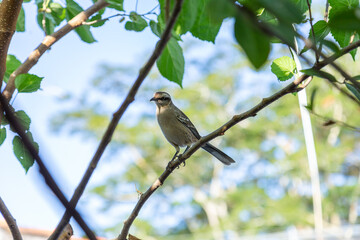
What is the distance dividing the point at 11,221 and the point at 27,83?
319mm

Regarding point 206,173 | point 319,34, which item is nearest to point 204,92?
point 206,173

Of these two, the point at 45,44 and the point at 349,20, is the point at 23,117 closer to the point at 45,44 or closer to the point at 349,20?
the point at 45,44

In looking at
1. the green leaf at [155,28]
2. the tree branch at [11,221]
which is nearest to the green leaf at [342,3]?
the green leaf at [155,28]

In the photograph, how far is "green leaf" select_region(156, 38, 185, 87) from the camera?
1.12 metres

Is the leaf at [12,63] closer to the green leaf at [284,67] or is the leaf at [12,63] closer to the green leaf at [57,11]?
the green leaf at [57,11]

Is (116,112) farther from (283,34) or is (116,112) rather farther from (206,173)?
(206,173)

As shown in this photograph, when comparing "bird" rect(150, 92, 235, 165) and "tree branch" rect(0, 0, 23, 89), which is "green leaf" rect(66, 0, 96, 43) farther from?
"bird" rect(150, 92, 235, 165)

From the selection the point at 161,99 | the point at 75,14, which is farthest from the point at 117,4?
the point at 161,99

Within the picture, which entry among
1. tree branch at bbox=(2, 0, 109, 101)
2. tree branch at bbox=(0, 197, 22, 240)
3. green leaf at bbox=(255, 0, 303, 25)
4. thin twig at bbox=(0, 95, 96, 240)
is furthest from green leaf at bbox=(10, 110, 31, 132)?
green leaf at bbox=(255, 0, 303, 25)

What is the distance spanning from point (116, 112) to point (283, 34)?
0.22 m

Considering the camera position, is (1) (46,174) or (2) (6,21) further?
(2) (6,21)

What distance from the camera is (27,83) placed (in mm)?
1021

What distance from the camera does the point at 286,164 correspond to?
43.0 ft

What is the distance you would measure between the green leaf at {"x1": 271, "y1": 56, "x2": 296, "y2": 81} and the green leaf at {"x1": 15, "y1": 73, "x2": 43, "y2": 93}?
55 cm
